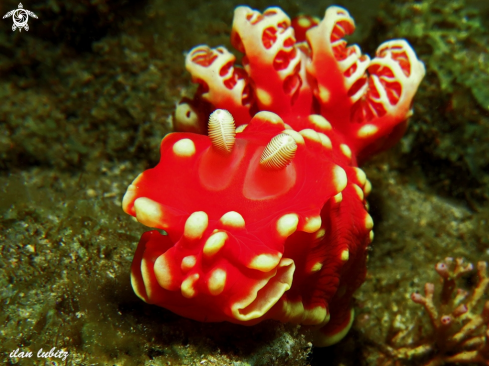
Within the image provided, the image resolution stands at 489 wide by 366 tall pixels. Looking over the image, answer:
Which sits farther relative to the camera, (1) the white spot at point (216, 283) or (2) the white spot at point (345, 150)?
(2) the white spot at point (345, 150)

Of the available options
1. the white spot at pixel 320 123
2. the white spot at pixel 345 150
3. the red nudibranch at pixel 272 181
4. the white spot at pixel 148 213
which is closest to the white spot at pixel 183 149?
the red nudibranch at pixel 272 181

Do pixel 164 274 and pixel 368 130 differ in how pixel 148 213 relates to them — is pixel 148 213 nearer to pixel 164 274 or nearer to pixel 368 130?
pixel 164 274

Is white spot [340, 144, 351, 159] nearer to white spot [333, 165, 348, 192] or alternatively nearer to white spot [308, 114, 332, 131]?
white spot [308, 114, 332, 131]

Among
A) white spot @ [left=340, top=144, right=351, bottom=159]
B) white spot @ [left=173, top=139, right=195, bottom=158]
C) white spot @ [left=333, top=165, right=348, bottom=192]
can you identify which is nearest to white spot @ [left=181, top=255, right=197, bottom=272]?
white spot @ [left=173, top=139, right=195, bottom=158]

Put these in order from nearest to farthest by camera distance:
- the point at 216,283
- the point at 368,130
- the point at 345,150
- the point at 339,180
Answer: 1. the point at 216,283
2. the point at 339,180
3. the point at 345,150
4. the point at 368,130

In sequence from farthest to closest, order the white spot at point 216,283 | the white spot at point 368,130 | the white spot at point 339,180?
the white spot at point 368,130, the white spot at point 339,180, the white spot at point 216,283

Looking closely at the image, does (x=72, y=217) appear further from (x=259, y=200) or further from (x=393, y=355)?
(x=393, y=355)

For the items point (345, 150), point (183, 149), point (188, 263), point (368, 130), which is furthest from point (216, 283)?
point (368, 130)

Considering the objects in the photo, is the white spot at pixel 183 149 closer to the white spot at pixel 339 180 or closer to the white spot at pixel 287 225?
the white spot at pixel 287 225

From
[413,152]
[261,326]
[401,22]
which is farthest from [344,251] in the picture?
[401,22]
